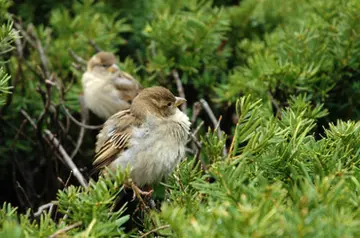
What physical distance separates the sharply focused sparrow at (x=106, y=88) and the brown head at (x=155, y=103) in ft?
4.40

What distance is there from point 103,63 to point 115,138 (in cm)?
171

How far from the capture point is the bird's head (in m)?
4.19

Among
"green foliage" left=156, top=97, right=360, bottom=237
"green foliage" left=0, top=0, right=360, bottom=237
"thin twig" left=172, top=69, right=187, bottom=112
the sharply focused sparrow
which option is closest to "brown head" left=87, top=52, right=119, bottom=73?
the sharply focused sparrow

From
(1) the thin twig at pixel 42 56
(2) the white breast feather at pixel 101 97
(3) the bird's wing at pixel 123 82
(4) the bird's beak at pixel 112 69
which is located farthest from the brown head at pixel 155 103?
(2) the white breast feather at pixel 101 97

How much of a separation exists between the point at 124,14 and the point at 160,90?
1383 millimetres

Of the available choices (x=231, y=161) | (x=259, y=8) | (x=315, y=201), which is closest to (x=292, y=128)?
(x=231, y=161)

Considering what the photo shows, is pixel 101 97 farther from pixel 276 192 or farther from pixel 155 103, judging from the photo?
pixel 276 192

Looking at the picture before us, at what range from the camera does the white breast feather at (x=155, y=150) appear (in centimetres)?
273

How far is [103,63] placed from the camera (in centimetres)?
453

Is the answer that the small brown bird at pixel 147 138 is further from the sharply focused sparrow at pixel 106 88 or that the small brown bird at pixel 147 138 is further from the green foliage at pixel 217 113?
the sharply focused sparrow at pixel 106 88

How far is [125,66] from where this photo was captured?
3.76m

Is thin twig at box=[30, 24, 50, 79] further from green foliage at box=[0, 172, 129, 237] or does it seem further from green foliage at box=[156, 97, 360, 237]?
green foliage at box=[0, 172, 129, 237]

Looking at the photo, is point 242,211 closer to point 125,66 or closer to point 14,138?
point 14,138

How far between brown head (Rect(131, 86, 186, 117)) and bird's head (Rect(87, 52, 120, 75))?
1.10m
